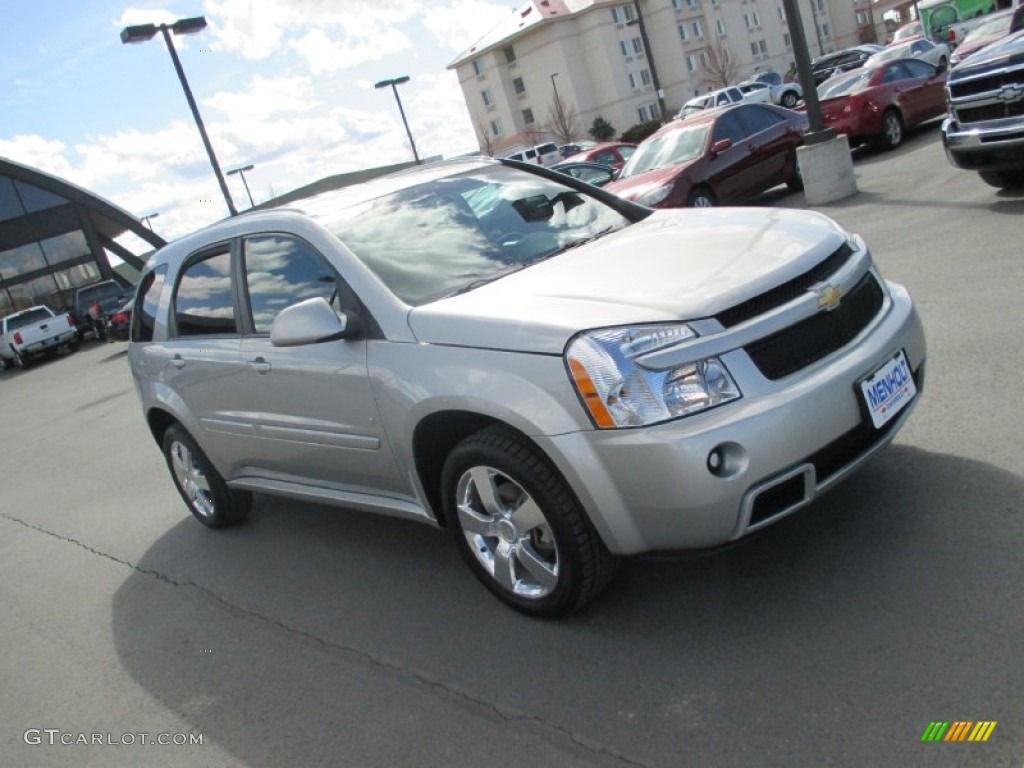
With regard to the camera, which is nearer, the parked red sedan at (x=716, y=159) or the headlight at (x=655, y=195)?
the headlight at (x=655, y=195)

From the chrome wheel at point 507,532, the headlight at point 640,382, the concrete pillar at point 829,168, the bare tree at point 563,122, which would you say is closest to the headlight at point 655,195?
the concrete pillar at point 829,168

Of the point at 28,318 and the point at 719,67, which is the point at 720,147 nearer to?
the point at 28,318

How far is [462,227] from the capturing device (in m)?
4.20

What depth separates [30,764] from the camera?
141 inches

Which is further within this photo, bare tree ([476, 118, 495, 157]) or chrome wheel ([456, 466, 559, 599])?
bare tree ([476, 118, 495, 157])

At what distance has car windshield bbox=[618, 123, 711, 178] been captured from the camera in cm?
1288

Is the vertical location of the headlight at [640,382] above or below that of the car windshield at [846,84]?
below

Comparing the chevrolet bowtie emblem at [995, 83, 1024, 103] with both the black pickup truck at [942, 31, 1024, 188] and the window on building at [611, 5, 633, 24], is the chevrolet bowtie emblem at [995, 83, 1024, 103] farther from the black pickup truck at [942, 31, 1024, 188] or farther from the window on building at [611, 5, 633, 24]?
the window on building at [611, 5, 633, 24]

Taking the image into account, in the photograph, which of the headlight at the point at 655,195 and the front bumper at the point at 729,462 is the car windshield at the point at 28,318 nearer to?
the headlight at the point at 655,195

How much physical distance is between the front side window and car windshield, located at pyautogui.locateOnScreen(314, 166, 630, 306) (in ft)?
0.60

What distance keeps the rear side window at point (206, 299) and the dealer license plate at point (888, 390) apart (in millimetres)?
3056

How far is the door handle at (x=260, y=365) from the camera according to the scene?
4352mm

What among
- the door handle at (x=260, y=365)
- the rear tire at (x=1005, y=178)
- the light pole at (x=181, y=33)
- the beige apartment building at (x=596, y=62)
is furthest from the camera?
the beige apartment building at (x=596, y=62)

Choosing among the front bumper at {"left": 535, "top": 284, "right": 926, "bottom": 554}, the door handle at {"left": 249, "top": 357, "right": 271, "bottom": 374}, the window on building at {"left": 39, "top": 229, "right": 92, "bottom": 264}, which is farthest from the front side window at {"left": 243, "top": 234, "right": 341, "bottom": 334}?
the window on building at {"left": 39, "top": 229, "right": 92, "bottom": 264}
